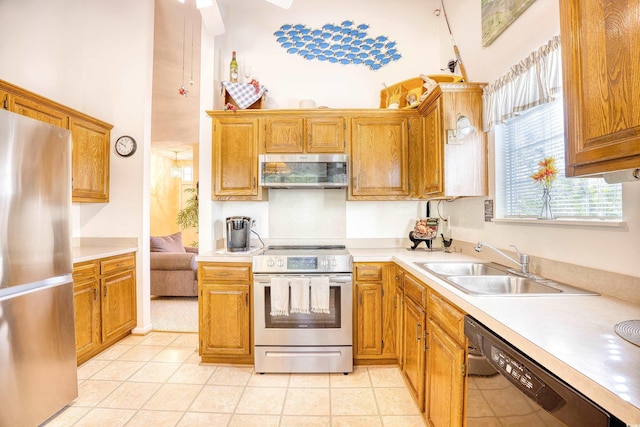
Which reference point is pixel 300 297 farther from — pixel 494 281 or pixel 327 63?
pixel 327 63

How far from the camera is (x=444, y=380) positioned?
58.5 inches

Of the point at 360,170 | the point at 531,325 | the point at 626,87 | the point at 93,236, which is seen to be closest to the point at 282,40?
the point at 360,170

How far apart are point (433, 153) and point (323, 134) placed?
99 cm

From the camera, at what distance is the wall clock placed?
10.3ft

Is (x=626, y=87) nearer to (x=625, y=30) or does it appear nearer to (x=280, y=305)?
(x=625, y=30)

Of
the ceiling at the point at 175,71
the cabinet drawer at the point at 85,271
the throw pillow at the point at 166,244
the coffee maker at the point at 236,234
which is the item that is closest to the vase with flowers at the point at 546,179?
the coffee maker at the point at 236,234

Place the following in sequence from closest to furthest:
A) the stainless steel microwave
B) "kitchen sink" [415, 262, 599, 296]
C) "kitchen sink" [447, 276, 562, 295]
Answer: "kitchen sink" [415, 262, 599, 296], "kitchen sink" [447, 276, 562, 295], the stainless steel microwave

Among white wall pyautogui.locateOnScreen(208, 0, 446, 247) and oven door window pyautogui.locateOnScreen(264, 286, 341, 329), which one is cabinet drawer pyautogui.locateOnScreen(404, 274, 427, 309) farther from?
white wall pyautogui.locateOnScreen(208, 0, 446, 247)

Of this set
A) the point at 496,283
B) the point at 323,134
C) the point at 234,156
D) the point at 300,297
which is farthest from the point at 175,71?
the point at 496,283

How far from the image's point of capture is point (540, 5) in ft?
5.64

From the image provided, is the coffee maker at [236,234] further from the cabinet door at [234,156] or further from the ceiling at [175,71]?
the ceiling at [175,71]

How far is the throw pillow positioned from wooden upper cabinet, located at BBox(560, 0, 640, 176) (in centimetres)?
500

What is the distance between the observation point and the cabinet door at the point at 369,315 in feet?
8.08

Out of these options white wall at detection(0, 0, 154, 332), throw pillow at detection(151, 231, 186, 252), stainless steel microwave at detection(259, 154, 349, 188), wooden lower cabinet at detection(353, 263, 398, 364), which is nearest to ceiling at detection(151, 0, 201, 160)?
white wall at detection(0, 0, 154, 332)
